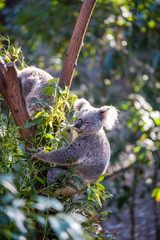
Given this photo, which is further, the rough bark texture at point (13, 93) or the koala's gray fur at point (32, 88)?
the koala's gray fur at point (32, 88)

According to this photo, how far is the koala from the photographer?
1.91 m

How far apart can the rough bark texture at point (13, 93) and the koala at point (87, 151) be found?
0.28 m

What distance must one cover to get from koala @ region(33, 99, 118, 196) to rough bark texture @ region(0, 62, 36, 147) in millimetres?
279

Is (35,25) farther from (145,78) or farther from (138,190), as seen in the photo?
(138,190)

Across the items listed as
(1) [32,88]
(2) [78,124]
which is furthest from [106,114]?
(1) [32,88]

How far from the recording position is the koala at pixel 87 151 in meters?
1.91

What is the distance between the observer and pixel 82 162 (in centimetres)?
203

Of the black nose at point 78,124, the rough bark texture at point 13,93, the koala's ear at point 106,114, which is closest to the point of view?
the rough bark texture at point 13,93

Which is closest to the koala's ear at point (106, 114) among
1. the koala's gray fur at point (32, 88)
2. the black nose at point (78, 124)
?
the black nose at point (78, 124)

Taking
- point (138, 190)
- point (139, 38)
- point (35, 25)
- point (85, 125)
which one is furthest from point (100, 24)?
point (138, 190)

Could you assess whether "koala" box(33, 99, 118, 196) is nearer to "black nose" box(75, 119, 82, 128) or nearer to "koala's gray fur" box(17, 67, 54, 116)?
"black nose" box(75, 119, 82, 128)

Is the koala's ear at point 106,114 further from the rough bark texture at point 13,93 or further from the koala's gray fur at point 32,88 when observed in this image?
the rough bark texture at point 13,93

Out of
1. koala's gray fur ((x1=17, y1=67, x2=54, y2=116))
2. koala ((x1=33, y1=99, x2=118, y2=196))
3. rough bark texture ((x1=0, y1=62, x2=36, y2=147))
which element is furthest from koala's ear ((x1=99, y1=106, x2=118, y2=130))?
rough bark texture ((x1=0, y1=62, x2=36, y2=147))

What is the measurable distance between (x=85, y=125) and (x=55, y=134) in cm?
34
